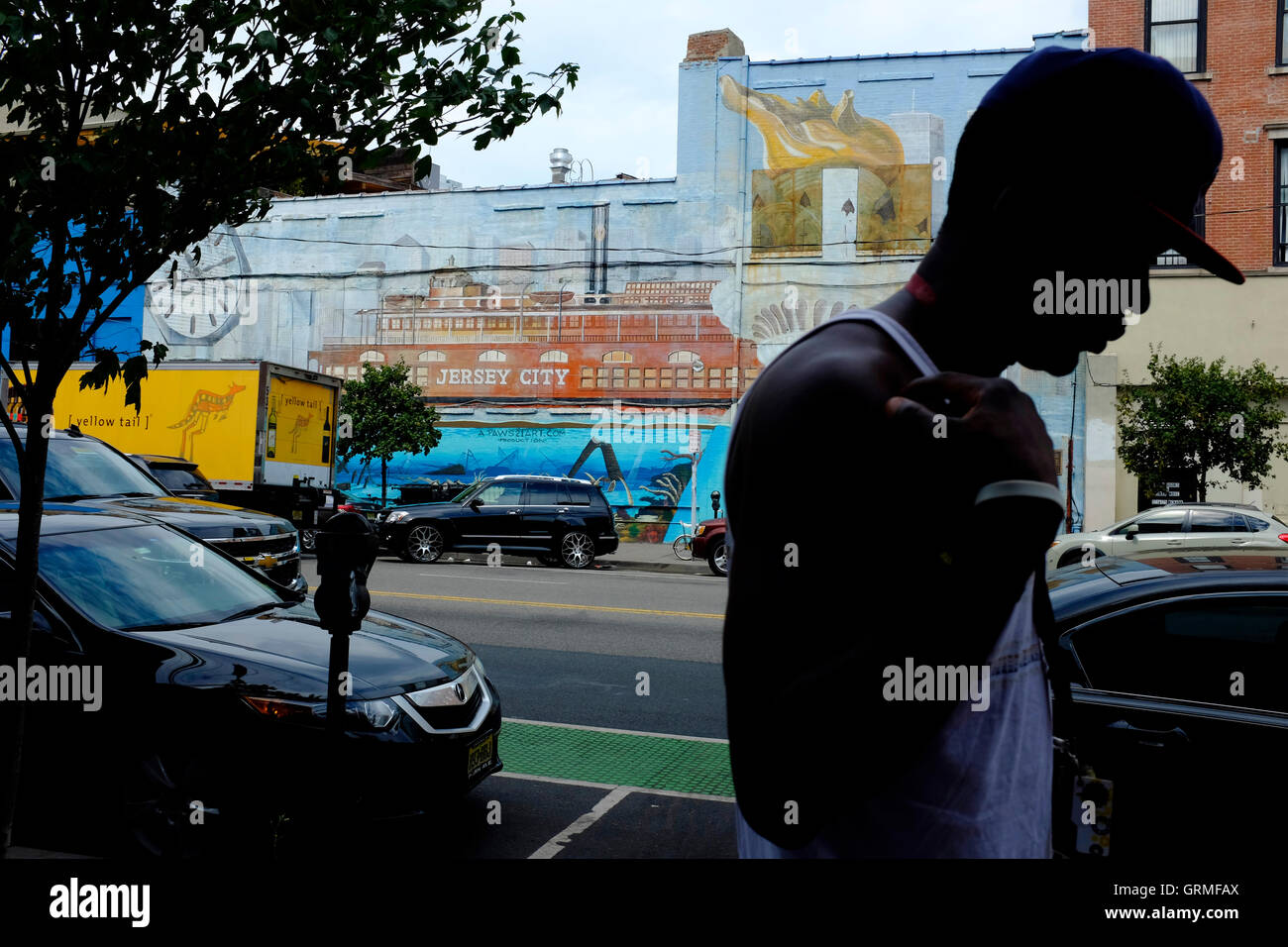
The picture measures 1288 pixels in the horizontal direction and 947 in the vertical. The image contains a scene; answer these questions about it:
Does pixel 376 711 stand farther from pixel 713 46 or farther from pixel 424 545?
pixel 713 46

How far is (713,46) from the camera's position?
28156 mm

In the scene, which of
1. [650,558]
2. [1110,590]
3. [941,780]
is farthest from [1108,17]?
[941,780]

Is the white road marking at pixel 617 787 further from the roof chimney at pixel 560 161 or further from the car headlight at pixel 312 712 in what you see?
the roof chimney at pixel 560 161

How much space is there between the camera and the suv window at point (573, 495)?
21.1 metres

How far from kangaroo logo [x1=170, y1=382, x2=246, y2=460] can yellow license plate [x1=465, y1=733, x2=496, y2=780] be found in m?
16.6

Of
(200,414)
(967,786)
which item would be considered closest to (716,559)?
(200,414)

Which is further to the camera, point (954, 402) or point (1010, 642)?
point (1010, 642)

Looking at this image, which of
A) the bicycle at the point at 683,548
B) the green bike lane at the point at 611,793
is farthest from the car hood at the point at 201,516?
the bicycle at the point at 683,548

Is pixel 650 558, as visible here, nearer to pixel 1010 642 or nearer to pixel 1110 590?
pixel 1110 590

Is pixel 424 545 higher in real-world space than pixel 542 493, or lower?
lower

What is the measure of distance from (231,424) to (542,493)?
6.01m

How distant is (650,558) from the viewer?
23.8 meters

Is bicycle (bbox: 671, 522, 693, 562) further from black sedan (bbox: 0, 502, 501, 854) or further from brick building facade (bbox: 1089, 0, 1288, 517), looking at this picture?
black sedan (bbox: 0, 502, 501, 854)

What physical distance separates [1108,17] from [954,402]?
95.8ft
